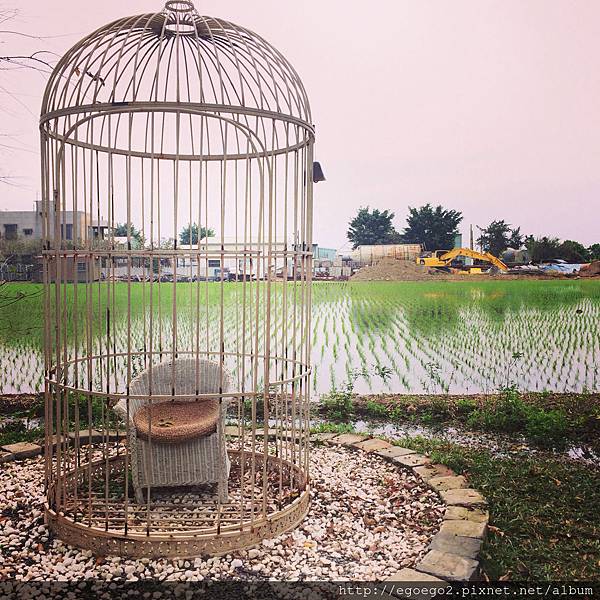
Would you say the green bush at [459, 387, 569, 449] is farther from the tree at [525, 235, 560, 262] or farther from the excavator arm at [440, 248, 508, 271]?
the excavator arm at [440, 248, 508, 271]

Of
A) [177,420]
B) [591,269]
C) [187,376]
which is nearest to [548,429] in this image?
[187,376]

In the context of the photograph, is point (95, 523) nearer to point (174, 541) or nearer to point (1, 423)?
point (174, 541)

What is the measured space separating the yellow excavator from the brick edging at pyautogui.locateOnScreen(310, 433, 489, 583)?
5929 mm

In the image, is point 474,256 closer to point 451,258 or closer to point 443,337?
point 451,258

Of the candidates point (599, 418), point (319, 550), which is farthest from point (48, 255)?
point (599, 418)

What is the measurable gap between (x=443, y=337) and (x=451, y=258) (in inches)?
151

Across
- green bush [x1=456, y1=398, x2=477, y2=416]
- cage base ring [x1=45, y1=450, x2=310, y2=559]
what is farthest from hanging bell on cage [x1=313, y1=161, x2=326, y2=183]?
green bush [x1=456, y1=398, x2=477, y2=416]

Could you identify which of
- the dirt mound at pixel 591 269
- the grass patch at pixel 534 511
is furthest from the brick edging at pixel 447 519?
the dirt mound at pixel 591 269

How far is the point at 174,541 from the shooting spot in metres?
2.98

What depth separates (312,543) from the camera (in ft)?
A: 10.5

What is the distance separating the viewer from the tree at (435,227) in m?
11.9

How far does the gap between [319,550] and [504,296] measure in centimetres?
640

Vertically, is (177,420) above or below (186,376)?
below

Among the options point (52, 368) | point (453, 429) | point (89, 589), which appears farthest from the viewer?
point (453, 429)
